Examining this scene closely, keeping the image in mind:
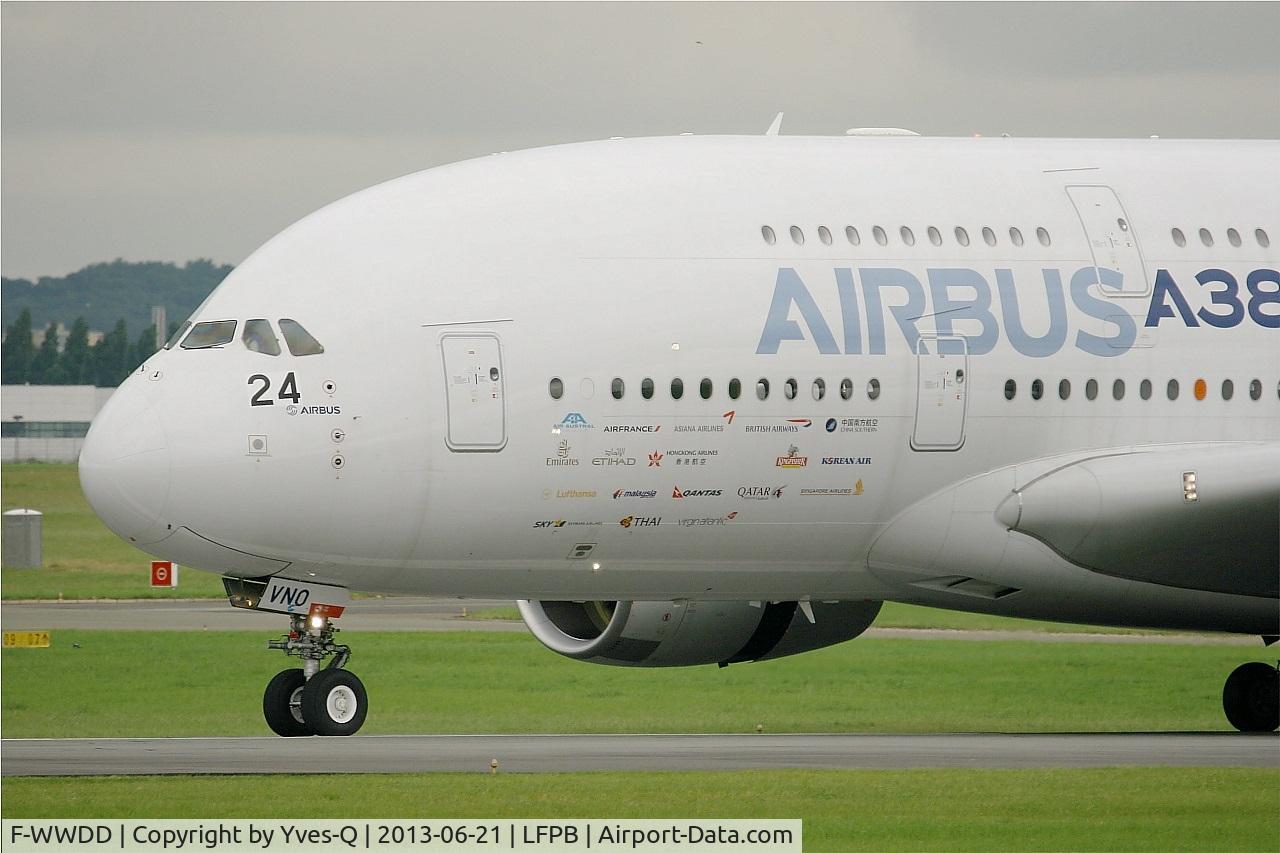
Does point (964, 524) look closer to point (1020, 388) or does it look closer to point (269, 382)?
point (1020, 388)

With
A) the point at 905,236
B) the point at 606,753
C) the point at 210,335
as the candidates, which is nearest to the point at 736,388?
the point at 905,236

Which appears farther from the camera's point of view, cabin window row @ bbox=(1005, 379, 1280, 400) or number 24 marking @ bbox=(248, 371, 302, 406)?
cabin window row @ bbox=(1005, 379, 1280, 400)

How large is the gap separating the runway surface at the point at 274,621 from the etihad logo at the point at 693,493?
642 inches

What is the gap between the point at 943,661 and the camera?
1416 inches

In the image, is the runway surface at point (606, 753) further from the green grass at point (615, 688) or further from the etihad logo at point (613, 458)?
the etihad logo at point (613, 458)

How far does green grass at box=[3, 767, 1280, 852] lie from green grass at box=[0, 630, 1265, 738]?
267 inches

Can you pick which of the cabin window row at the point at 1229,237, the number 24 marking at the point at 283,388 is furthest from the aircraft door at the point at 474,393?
the cabin window row at the point at 1229,237

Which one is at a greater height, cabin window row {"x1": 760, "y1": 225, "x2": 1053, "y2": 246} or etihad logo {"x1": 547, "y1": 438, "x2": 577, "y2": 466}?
cabin window row {"x1": 760, "y1": 225, "x2": 1053, "y2": 246}

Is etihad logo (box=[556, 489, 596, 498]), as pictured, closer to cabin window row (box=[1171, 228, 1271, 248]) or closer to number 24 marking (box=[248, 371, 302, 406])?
number 24 marking (box=[248, 371, 302, 406])

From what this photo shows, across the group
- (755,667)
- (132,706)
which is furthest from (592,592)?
(755,667)

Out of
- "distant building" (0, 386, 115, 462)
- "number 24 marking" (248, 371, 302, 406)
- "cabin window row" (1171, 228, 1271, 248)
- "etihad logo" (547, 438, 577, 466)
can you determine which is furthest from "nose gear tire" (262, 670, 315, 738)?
"distant building" (0, 386, 115, 462)

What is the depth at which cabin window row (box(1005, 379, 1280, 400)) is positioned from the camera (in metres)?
22.7

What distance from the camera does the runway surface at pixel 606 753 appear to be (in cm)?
2119
